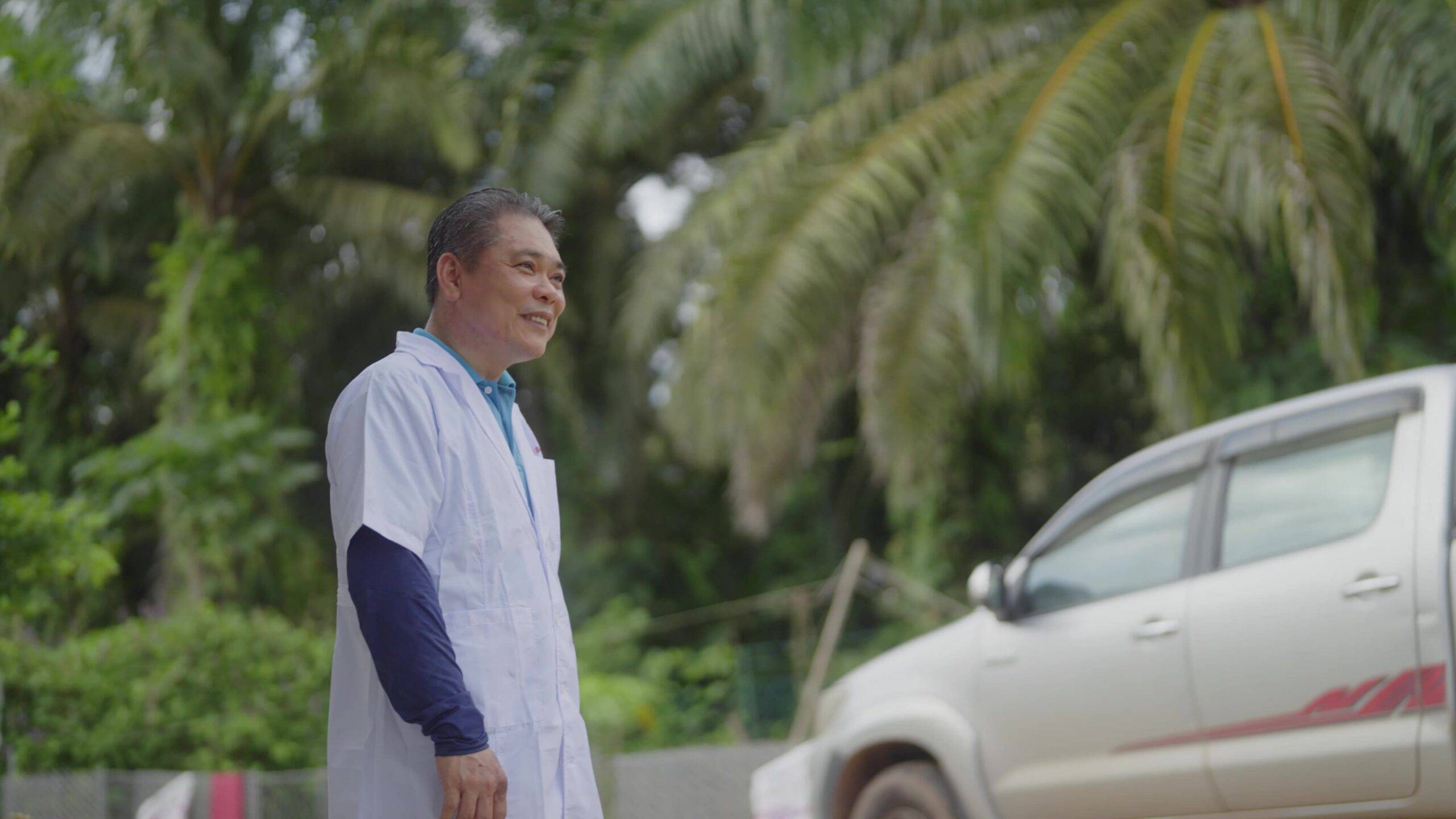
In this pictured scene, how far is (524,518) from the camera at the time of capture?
2.87 meters

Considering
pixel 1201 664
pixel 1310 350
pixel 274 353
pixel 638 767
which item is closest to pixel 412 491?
pixel 1201 664

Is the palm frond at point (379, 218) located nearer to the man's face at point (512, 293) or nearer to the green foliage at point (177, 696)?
the green foliage at point (177, 696)

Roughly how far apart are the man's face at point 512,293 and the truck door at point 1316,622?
8.72ft

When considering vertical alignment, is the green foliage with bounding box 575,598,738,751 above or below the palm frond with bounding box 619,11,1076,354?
below

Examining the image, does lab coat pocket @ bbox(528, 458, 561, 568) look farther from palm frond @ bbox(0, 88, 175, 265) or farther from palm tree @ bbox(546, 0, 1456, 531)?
palm frond @ bbox(0, 88, 175, 265)

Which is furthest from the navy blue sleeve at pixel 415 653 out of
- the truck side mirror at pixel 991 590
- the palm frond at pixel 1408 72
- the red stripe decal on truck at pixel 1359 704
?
the palm frond at pixel 1408 72

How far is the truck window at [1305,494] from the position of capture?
467 centimetres

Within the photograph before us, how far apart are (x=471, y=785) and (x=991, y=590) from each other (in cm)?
341

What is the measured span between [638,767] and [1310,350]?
5.79 m

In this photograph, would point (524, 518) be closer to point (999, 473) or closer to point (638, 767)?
point (638, 767)

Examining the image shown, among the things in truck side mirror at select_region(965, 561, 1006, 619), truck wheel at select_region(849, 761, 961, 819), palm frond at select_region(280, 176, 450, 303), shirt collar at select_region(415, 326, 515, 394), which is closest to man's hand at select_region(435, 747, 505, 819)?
shirt collar at select_region(415, 326, 515, 394)

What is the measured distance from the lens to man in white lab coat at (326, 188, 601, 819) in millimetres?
2533

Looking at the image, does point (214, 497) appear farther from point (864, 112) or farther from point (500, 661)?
point (500, 661)

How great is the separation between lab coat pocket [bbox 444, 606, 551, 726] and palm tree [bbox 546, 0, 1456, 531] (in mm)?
6381
